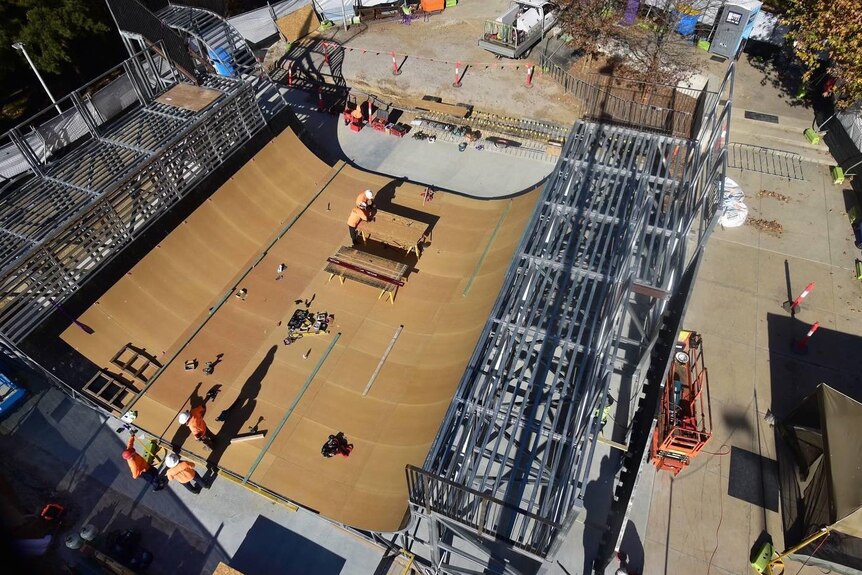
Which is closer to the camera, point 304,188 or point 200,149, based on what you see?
point 200,149

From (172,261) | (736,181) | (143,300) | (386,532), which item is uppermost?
(736,181)

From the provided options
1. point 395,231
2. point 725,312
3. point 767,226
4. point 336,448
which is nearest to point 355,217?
point 395,231

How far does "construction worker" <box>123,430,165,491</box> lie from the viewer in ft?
46.4

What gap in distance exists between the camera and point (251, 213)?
778 inches

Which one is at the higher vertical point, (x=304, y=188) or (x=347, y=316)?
(x=304, y=188)

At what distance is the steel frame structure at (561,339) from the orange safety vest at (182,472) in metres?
6.52

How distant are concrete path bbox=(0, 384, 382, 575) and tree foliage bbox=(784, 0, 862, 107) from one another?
28.2 metres

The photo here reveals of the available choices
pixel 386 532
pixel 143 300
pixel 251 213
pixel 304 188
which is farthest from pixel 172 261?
pixel 386 532

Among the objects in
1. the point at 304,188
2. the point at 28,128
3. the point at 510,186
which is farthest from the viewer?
the point at 28,128

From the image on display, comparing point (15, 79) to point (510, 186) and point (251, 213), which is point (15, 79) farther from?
point (510, 186)

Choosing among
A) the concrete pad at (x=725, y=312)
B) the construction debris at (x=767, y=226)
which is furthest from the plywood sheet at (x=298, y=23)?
the concrete pad at (x=725, y=312)

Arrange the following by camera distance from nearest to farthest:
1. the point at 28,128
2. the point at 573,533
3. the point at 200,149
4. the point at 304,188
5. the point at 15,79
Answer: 1. the point at 573,533
2. the point at 200,149
3. the point at 304,188
4. the point at 28,128
5. the point at 15,79

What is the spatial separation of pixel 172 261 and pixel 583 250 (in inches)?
552

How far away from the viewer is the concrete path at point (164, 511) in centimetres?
1378
